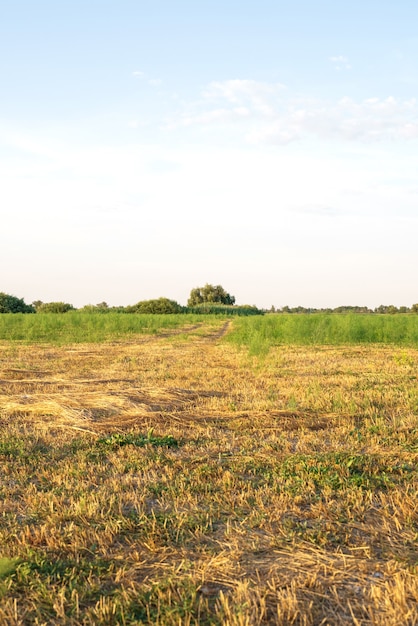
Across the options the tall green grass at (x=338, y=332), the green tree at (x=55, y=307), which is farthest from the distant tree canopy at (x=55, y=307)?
the tall green grass at (x=338, y=332)

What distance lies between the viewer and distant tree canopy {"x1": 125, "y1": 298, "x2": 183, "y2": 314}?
271ft

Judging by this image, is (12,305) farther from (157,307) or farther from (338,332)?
(338,332)

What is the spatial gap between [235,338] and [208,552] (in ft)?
66.6

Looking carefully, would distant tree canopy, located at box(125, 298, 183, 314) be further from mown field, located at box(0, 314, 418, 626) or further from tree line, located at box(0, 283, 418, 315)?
mown field, located at box(0, 314, 418, 626)

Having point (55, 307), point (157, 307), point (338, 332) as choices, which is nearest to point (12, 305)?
point (55, 307)

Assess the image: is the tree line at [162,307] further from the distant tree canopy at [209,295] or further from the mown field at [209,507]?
the mown field at [209,507]

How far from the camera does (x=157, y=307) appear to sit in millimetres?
83000

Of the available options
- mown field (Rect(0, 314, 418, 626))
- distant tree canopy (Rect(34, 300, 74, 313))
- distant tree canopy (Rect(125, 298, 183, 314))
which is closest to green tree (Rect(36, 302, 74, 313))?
distant tree canopy (Rect(34, 300, 74, 313))

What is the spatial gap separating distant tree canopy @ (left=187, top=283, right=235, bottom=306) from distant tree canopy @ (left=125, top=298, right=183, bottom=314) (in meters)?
25.0

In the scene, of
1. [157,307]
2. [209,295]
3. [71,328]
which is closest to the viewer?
[71,328]

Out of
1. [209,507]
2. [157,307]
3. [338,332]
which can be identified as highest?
[157,307]

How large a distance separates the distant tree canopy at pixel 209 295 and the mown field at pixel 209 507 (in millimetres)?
100644

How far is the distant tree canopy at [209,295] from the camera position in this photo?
110438mm

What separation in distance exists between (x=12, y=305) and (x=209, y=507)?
70.0 meters
